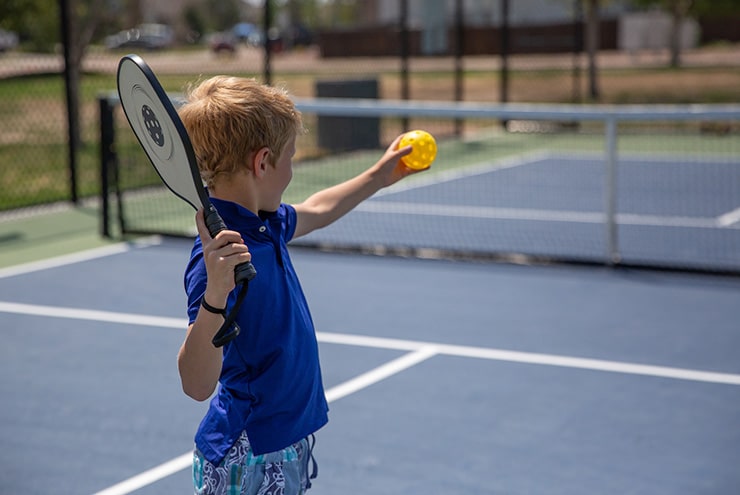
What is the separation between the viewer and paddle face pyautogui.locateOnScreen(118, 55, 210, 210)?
2344mm

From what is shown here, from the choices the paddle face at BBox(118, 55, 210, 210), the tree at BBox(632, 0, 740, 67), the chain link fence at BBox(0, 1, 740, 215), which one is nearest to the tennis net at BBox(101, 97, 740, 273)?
the chain link fence at BBox(0, 1, 740, 215)

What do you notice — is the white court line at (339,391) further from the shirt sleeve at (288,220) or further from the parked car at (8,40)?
the parked car at (8,40)

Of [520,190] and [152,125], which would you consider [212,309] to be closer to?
[152,125]

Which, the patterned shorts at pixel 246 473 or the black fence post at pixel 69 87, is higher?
the black fence post at pixel 69 87

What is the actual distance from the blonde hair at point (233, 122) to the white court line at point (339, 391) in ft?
8.04

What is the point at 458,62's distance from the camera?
19547 mm

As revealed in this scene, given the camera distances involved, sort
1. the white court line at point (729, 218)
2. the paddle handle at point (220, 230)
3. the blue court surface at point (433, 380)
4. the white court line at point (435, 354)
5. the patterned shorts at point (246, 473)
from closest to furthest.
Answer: the paddle handle at point (220, 230), the patterned shorts at point (246, 473), the blue court surface at point (433, 380), the white court line at point (435, 354), the white court line at point (729, 218)

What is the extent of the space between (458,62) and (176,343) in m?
13.4

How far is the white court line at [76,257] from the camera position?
9.10 m

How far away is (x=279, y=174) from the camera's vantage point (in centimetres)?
267

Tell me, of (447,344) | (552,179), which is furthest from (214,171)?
(552,179)

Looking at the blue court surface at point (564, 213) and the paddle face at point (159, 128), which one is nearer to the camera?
the paddle face at point (159, 128)

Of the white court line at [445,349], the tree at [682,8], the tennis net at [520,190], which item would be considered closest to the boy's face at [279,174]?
the white court line at [445,349]

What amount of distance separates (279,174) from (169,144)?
0.33m
